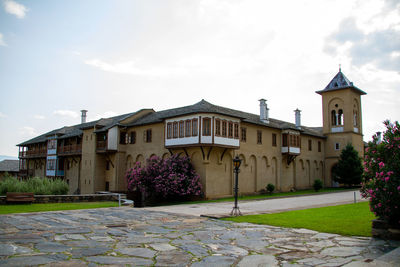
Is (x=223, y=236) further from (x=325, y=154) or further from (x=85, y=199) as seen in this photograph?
(x=325, y=154)

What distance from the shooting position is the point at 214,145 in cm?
2553

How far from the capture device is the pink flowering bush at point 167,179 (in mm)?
25266

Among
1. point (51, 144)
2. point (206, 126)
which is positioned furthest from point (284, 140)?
point (51, 144)

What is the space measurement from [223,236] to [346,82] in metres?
38.3

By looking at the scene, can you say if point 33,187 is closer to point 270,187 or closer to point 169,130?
point 169,130

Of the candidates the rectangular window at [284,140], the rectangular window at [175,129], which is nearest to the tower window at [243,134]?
the rectangular window at [175,129]

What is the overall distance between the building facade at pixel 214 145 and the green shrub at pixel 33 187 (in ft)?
28.8

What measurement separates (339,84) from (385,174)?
121 ft

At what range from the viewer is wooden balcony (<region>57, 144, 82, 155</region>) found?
3938cm

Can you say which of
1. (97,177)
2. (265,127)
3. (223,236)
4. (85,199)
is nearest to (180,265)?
(223,236)

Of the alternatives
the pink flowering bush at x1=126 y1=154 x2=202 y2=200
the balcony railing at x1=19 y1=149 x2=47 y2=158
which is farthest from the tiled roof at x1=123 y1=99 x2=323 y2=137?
the balcony railing at x1=19 y1=149 x2=47 y2=158

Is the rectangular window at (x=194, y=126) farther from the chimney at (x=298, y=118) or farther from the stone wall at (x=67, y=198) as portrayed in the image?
the chimney at (x=298, y=118)

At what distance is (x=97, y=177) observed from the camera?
3591 cm

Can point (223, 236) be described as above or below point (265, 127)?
below
